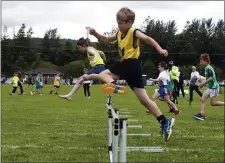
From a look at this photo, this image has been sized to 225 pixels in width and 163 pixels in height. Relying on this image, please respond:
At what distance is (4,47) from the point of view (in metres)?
114

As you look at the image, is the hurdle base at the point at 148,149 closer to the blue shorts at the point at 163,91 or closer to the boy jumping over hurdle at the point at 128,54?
the boy jumping over hurdle at the point at 128,54

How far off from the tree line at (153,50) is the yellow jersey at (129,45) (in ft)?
271

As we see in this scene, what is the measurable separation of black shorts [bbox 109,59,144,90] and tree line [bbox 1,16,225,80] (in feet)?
270

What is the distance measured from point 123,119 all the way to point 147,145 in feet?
11.9

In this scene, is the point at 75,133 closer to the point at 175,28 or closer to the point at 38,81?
the point at 38,81

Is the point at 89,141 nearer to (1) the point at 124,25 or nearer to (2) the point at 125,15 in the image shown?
(1) the point at 124,25

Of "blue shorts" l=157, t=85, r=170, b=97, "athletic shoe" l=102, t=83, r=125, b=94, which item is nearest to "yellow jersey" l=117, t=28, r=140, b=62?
"athletic shoe" l=102, t=83, r=125, b=94

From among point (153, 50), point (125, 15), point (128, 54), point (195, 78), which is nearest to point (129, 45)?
point (128, 54)

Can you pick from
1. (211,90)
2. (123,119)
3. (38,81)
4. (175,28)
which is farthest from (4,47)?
(123,119)

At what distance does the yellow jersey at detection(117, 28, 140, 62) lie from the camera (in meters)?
6.70

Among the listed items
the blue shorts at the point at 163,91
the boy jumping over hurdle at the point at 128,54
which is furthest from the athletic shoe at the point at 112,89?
the blue shorts at the point at 163,91

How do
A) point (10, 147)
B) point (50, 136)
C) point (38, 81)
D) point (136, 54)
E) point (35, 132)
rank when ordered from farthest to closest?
point (38, 81), point (35, 132), point (50, 136), point (10, 147), point (136, 54)

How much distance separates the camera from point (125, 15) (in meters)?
6.65

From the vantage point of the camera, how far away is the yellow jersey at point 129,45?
670 centimetres
